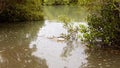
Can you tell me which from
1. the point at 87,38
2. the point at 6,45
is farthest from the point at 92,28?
the point at 6,45

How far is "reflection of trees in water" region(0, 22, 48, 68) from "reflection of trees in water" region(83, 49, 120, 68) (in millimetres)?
1872

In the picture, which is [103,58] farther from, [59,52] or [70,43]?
[70,43]

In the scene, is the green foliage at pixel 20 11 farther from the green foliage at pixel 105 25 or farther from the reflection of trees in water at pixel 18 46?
the green foliage at pixel 105 25

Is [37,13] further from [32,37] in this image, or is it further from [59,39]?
[59,39]

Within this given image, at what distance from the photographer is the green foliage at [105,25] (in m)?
11.9

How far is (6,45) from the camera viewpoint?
14.0m

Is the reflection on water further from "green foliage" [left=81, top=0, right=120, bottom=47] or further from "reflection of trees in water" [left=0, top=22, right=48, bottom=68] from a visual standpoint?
"green foliage" [left=81, top=0, right=120, bottom=47]

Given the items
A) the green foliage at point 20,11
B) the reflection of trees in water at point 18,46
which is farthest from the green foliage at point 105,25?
the green foliage at point 20,11

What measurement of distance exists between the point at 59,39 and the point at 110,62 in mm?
4852

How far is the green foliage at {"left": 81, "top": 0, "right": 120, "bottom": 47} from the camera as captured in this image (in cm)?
1185

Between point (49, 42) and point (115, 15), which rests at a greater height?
point (115, 15)

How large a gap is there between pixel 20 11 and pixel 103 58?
39.4 ft

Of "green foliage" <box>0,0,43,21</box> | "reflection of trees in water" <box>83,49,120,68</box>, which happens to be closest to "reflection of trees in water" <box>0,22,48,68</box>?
"green foliage" <box>0,0,43,21</box>

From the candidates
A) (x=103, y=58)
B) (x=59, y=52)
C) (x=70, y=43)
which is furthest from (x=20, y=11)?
(x=103, y=58)
